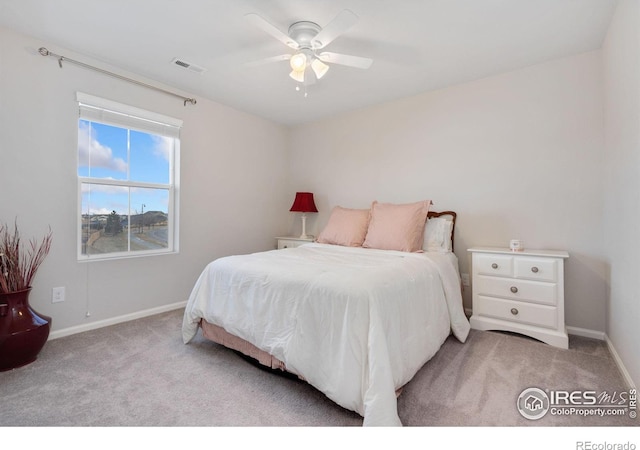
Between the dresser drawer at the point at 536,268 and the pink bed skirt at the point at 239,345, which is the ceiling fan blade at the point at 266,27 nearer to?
the pink bed skirt at the point at 239,345

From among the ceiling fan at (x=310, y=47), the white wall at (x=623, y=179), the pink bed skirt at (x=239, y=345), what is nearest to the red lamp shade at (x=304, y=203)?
the ceiling fan at (x=310, y=47)

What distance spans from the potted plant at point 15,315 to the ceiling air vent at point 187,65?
6.03 feet

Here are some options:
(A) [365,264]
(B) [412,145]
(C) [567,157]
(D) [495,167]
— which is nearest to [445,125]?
(B) [412,145]

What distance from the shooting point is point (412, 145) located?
3.28 meters

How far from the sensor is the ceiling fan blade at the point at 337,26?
1.64 m

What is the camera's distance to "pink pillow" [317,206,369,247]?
301cm

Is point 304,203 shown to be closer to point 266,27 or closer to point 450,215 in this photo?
point 450,215

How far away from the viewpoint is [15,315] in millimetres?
1921

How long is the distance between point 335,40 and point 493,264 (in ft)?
7.28

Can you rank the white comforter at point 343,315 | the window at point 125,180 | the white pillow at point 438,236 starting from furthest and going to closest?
the white pillow at point 438,236 < the window at point 125,180 < the white comforter at point 343,315

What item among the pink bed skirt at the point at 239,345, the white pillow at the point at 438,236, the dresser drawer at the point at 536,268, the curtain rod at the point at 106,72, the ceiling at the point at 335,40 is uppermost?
the ceiling at the point at 335,40

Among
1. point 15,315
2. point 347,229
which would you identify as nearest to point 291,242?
point 347,229

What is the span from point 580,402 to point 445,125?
2.50m

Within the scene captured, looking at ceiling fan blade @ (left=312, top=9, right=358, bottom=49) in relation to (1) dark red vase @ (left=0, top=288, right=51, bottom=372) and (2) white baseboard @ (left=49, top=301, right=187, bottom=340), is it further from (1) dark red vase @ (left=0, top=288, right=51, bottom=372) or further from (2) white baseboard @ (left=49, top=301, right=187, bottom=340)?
(2) white baseboard @ (left=49, top=301, right=187, bottom=340)
